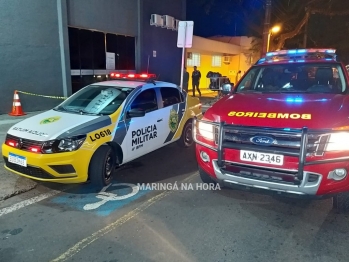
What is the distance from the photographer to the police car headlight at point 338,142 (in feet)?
10.0

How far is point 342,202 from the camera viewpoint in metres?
3.54

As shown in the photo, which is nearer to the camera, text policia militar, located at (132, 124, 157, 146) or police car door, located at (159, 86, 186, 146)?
text policia militar, located at (132, 124, 157, 146)

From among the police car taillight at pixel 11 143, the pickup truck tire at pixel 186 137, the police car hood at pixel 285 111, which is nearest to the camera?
the police car hood at pixel 285 111

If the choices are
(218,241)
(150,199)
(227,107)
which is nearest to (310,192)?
(218,241)

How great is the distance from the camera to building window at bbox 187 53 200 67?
2051 cm

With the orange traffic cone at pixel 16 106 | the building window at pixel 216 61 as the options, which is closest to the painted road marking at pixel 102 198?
the orange traffic cone at pixel 16 106

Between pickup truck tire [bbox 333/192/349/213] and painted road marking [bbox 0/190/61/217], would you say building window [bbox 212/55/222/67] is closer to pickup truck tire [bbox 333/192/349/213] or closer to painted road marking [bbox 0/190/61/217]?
painted road marking [bbox 0/190/61/217]

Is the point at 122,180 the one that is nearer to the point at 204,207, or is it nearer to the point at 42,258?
the point at 204,207

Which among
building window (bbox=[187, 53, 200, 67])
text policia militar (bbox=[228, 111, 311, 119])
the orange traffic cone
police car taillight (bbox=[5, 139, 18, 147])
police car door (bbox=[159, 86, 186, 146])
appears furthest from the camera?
building window (bbox=[187, 53, 200, 67])

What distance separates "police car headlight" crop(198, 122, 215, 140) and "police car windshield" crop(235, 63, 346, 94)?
1329 mm

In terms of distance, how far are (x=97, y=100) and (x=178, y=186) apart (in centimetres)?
198

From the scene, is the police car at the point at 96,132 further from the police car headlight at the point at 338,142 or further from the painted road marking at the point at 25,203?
the police car headlight at the point at 338,142

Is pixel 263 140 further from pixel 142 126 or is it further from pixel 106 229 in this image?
pixel 142 126

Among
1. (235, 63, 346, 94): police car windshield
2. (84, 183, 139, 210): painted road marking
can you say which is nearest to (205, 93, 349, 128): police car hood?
(235, 63, 346, 94): police car windshield
